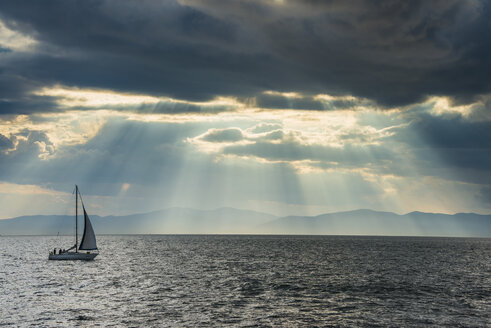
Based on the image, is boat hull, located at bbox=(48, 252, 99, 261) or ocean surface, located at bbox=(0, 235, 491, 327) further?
boat hull, located at bbox=(48, 252, 99, 261)

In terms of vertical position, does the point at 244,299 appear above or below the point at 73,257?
below

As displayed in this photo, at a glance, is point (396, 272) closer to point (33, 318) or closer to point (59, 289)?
point (59, 289)

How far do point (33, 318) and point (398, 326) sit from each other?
3667 cm

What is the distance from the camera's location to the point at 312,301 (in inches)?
2295

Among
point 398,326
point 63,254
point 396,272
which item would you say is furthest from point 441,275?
point 63,254

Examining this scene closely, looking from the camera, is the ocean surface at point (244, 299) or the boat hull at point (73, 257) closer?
the ocean surface at point (244, 299)

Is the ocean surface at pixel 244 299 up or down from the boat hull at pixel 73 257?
down

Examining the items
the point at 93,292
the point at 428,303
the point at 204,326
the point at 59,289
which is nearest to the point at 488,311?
the point at 428,303

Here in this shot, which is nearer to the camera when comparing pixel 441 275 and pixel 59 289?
pixel 59 289

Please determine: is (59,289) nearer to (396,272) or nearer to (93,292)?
(93,292)

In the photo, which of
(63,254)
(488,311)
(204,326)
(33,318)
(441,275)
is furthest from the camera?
(63,254)

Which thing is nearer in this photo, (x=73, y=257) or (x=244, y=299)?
(x=244, y=299)

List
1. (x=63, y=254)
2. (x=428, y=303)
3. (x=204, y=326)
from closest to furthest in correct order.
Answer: (x=204, y=326) < (x=428, y=303) < (x=63, y=254)

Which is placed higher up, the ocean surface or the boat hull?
the boat hull
